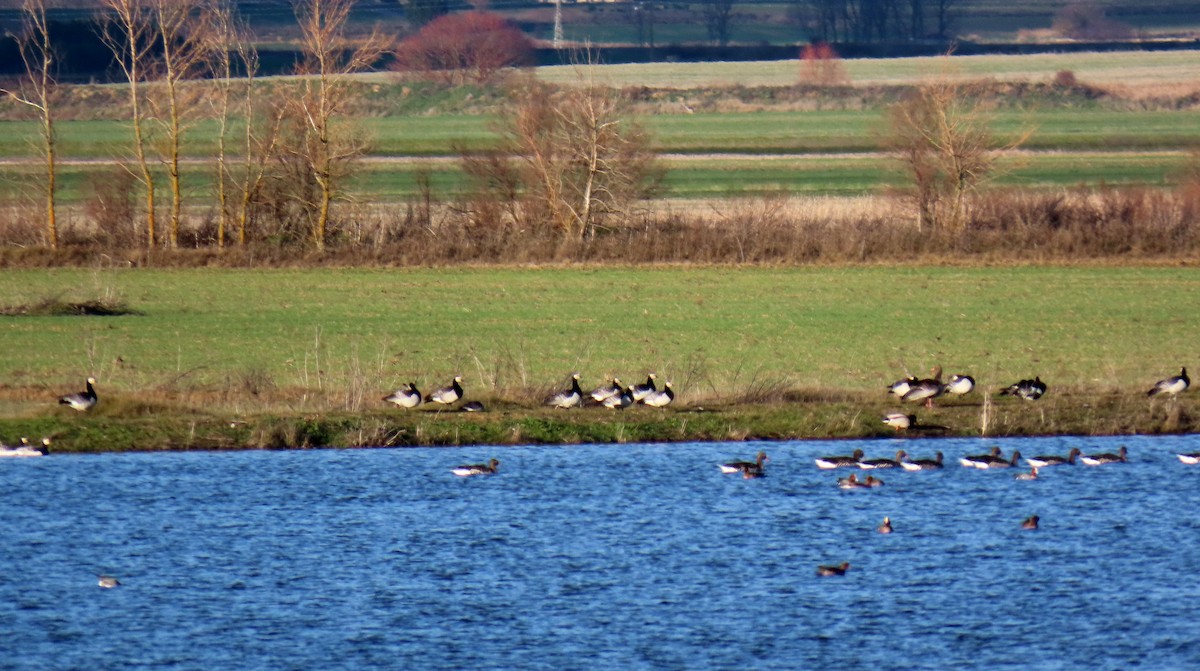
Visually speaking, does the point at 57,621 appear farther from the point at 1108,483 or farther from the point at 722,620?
the point at 1108,483

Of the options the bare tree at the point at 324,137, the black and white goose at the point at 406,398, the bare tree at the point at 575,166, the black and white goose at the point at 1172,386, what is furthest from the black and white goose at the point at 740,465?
the bare tree at the point at 324,137

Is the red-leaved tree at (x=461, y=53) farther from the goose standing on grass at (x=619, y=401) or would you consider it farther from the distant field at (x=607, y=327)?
the goose standing on grass at (x=619, y=401)

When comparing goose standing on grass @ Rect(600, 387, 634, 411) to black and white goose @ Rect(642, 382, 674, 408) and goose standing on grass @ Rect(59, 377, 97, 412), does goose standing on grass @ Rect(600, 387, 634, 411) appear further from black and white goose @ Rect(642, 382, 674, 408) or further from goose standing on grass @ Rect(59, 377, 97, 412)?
goose standing on grass @ Rect(59, 377, 97, 412)

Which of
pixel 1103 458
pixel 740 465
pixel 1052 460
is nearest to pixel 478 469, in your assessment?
pixel 740 465

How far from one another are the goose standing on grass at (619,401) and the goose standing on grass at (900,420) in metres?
3.99

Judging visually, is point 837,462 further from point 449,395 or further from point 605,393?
point 449,395

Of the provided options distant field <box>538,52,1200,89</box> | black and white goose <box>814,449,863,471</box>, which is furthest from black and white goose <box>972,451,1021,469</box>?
distant field <box>538,52,1200,89</box>

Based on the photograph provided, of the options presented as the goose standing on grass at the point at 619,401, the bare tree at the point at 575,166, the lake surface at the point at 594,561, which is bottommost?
the lake surface at the point at 594,561

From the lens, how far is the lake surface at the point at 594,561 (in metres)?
15.0

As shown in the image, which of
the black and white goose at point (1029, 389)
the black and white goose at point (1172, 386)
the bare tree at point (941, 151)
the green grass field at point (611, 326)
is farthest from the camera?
the bare tree at point (941, 151)

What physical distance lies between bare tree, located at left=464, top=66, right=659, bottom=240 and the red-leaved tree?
83475mm

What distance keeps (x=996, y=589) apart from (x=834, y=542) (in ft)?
7.62

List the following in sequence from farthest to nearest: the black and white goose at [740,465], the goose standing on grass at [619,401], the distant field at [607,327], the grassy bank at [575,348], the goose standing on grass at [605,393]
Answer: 1. the distant field at [607,327]
2. the goose standing on grass at [605,393]
3. the goose standing on grass at [619,401]
4. the grassy bank at [575,348]
5. the black and white goose at [740,465]

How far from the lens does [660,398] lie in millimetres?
24641
